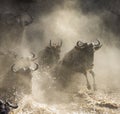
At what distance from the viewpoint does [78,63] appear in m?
17.5

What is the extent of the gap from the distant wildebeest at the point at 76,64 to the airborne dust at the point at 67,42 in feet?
1.17

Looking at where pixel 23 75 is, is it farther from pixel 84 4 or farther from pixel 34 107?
pixel 84 4

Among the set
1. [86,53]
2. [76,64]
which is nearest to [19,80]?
[76,64]

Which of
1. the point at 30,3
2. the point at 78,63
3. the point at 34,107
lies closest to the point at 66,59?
the point at 78,63

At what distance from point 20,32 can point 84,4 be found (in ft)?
16.9

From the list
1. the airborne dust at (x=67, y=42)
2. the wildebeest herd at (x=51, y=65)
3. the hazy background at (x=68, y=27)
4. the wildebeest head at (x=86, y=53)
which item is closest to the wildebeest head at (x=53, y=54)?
the wildebeest herd at (x=51, y=65)

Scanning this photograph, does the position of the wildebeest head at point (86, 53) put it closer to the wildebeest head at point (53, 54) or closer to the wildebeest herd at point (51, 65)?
the wildebeest herd at point (51, 65)

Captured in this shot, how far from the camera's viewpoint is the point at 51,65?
18.2 meters

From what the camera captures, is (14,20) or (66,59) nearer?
(66,59)

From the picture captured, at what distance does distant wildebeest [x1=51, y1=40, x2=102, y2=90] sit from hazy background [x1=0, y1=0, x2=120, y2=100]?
1269mm

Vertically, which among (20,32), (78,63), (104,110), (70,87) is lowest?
(104,110)

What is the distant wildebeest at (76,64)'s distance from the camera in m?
17.2

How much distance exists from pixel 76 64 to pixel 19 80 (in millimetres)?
3106

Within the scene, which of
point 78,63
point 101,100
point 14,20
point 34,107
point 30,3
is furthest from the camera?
point 30,3
